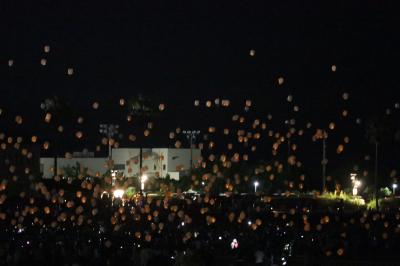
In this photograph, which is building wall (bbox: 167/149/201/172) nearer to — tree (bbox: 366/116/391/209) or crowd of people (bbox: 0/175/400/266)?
tree (bbox: 366/116/391/209)

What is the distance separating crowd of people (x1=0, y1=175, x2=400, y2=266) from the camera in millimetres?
13320

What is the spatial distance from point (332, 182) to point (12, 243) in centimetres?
3167

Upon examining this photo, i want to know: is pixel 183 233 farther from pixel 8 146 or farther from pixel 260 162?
pixel 260 162

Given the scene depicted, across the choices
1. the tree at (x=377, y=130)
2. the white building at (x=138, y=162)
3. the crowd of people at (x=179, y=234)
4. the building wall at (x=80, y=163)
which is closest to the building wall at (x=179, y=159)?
the white building at (x=138, y=162)

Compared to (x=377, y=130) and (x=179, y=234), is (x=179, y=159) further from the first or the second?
(x=179, y=234)

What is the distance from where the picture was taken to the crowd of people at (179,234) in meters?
13.3

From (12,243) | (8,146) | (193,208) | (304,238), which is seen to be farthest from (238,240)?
(8,146)

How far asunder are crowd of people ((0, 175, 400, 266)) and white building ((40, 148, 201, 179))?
2047cm

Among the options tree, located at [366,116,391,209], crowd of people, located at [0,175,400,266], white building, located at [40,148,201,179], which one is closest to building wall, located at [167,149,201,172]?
white building, located at [40,148,201,179]

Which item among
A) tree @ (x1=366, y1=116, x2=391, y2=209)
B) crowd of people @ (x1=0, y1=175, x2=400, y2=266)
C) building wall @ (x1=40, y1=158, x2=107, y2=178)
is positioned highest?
tree @ (x1=366, y1=116, x2=391, y2=209)

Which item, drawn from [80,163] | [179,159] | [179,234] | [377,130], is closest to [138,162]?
[80,163]

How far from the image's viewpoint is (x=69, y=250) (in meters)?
14.1

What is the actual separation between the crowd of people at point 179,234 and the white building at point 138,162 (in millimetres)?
20474

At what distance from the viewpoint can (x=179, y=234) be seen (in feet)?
54.6
